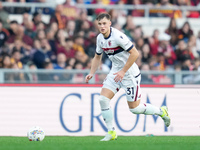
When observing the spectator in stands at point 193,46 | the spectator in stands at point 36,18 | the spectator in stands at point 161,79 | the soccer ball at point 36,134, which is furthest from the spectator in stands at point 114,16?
the soccer ball at point 36,134

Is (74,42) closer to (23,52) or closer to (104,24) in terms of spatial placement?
(23,52)

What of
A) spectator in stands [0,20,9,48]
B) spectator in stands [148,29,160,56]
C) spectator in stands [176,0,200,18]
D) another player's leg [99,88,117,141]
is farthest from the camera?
spectator in stands [176,0,200,18]

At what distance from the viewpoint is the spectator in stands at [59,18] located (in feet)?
53.8

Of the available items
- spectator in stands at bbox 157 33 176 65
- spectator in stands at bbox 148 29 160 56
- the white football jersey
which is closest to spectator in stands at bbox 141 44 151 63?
spectator in stands at bbox 148 29 160 56

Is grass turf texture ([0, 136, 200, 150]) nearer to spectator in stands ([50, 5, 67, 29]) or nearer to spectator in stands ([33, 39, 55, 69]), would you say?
spectator in stands ([33, 39, 55, 69])

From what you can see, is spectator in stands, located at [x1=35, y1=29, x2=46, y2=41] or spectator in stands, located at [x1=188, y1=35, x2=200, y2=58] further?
spectator in stands, located at [x1=188, y1=35, x2=200, y2=58]

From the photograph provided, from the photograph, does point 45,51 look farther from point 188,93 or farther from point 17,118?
point 188,93

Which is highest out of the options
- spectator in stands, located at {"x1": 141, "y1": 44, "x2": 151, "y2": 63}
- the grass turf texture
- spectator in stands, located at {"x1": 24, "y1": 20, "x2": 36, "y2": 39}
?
spectator in stands, located at {"x1": 24, "y1": 20, "x2": 36, "y2": 39}

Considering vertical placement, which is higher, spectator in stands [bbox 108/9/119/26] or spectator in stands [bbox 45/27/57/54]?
spectator in stands [bbox 108/9/119/26]

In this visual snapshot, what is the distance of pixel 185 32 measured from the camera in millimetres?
17438

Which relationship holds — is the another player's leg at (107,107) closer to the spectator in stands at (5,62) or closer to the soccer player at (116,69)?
the soccer player at (116,69)

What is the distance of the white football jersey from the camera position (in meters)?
10.1

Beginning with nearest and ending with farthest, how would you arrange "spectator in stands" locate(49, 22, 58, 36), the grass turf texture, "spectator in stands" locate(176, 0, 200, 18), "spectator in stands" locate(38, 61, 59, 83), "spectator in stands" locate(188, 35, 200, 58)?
the grass turf texture
"spectator in stands" locate(38, 61, 59, 83)
"spectator in stands" locate(49, 22, 58, 36)
"spectator in stands" locate(188, 35, 200, 58)
"spectator in stands" locate(176, 0, 200, 18)

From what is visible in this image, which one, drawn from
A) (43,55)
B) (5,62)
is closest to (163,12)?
(43,55)
